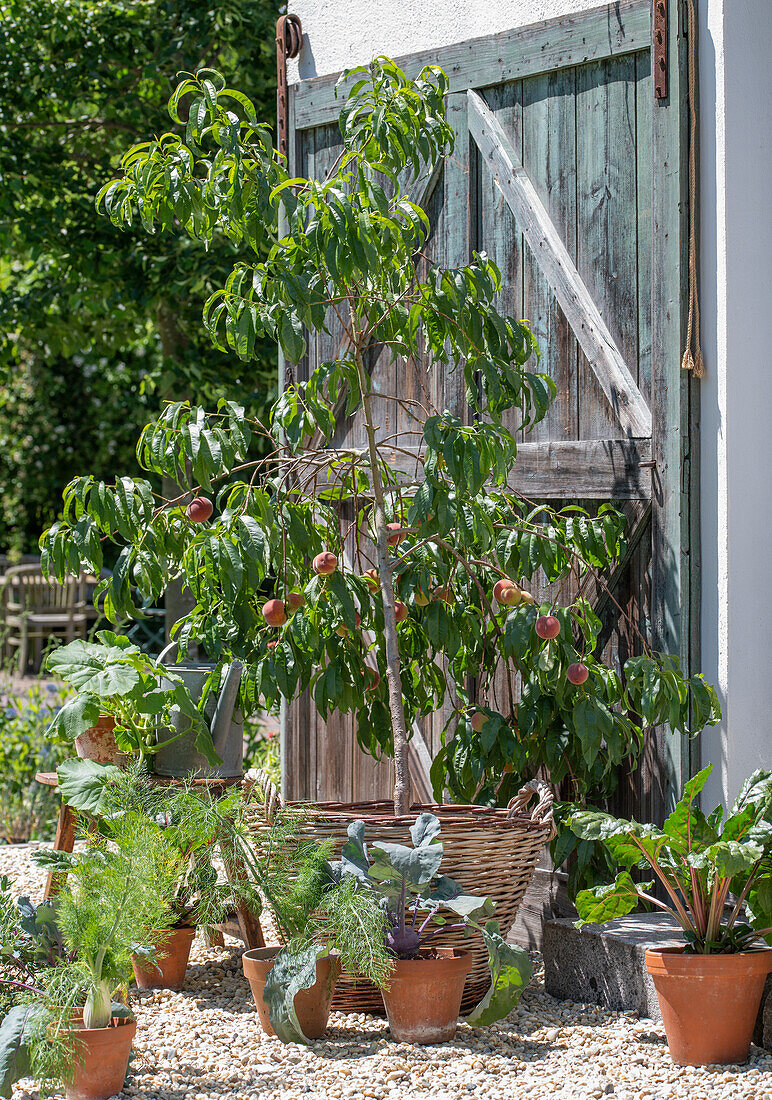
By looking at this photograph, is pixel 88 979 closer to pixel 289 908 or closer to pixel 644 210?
pixel 289 908

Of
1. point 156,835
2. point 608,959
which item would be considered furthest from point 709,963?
point 156,835

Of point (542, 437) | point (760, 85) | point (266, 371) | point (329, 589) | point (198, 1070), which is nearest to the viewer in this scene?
point (198, 1070)

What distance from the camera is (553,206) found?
387cm

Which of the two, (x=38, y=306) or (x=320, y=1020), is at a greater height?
(x=38, y=306)

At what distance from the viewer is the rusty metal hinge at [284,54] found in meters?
4.67

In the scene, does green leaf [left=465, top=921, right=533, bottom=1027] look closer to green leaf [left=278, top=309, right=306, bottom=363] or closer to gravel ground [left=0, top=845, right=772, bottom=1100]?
gravel ground [left=0, top=845, right=772, bottom=1100]

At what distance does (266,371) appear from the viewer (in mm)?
7230

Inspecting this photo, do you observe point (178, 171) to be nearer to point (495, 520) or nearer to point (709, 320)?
point (495, 520)

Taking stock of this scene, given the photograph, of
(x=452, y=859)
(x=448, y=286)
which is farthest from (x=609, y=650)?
(x=448, y=286)

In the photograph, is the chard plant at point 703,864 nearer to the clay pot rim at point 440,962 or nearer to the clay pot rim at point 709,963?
the clay pot rim at point 709,963

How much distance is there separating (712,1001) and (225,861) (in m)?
1.21

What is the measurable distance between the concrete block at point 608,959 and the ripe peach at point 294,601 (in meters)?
1.11

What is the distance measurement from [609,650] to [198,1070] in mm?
1693

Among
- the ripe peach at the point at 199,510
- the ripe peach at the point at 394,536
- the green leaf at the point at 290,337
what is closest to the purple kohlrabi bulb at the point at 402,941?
the ripe peach at the point at 394,536
